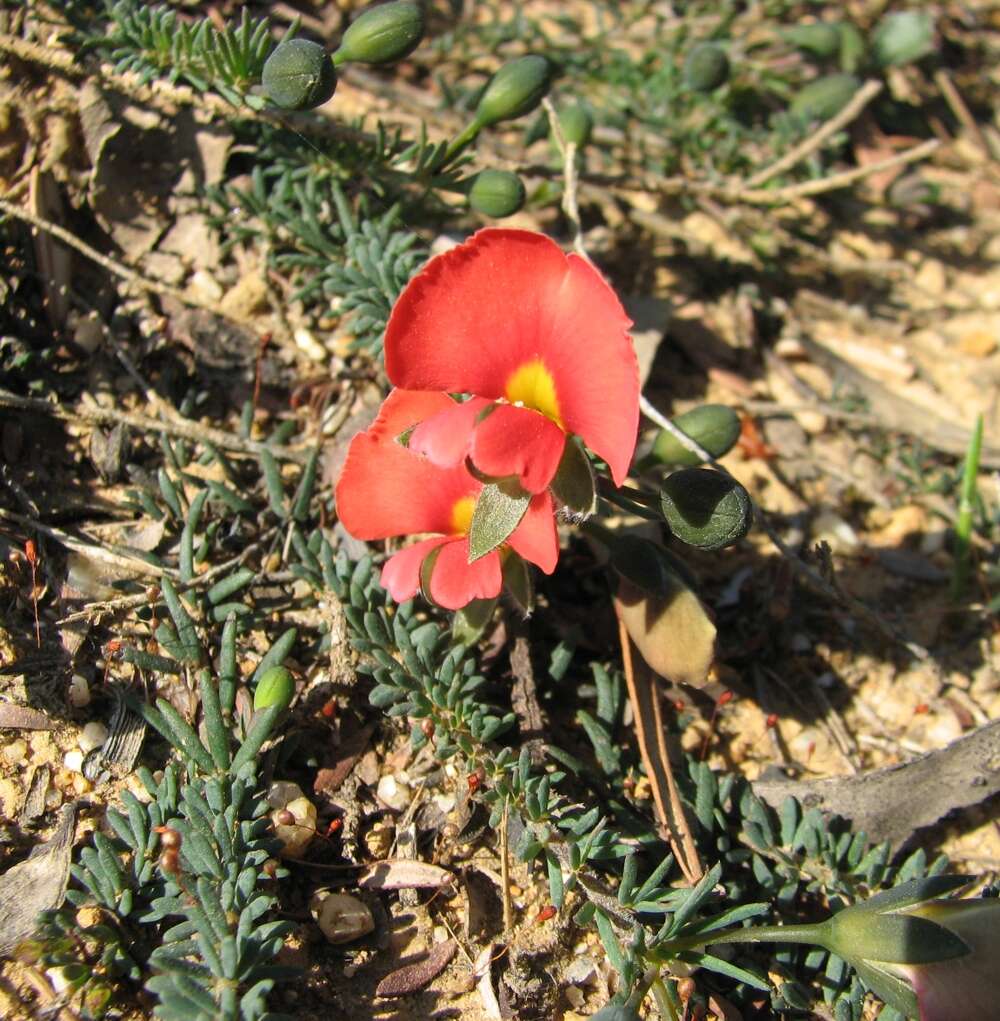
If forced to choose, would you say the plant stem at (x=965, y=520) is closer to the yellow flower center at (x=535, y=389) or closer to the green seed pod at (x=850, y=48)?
the yellow flower center at (x=535, y=389)

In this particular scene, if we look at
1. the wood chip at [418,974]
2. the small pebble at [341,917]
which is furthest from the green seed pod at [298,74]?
the wood chip at [418,974]

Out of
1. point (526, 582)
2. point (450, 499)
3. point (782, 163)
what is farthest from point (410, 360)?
point (782, 163)

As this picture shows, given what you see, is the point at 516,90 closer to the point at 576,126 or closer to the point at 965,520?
the point at 576,126

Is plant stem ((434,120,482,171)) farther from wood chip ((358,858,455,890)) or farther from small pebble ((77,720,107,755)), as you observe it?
wood chip ((358,858,455,890))

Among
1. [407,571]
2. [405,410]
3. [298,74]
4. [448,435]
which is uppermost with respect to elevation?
[298,74]

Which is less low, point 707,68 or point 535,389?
point 707,68

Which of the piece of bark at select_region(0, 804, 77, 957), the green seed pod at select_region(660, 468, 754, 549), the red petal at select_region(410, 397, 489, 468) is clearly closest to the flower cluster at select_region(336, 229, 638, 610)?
the red petal at select_region(410, 397, 489, 468)

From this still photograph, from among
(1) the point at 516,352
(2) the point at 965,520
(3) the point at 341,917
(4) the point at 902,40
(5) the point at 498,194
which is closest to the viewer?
(1) the point at 516,352

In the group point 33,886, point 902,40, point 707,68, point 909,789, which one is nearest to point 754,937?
point 909,789
